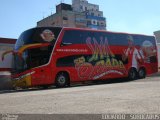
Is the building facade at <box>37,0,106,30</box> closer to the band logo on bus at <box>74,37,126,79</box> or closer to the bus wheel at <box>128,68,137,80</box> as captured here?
the bus wheel at <box>128,68,137,80</box>

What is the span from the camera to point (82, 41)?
23.4 m

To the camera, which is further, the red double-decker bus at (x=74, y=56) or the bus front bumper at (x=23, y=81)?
the red double-decker bus at (x=74, y=56)

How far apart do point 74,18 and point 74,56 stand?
64.1 m

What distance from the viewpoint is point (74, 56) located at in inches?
897

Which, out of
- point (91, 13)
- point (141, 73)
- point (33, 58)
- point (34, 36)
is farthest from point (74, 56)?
point (91, 13)

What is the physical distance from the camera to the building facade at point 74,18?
276 ft

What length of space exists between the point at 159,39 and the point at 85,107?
7600 cm

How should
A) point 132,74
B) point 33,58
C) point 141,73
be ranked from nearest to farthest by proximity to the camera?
point 33,58, point 132,74, point 141,73

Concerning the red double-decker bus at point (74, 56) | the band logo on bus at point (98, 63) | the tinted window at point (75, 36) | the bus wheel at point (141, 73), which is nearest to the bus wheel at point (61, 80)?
the red double-decker bus at point (74, 56)

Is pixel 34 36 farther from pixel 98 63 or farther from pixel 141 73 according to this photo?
pixel 141 73

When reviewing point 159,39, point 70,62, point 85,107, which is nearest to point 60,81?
point 70,62

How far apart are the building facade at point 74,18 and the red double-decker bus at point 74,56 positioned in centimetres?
5663

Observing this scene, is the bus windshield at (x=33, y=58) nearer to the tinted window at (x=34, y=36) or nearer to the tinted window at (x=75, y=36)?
the tinted window at (x=34, y=36)

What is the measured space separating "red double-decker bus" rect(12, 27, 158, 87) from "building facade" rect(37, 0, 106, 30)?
186 ft
